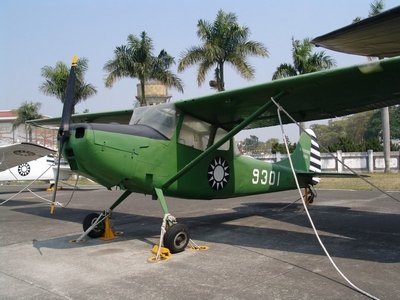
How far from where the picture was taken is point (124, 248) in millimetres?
7355

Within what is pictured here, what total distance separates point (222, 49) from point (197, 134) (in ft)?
70.5

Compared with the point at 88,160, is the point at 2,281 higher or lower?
lower

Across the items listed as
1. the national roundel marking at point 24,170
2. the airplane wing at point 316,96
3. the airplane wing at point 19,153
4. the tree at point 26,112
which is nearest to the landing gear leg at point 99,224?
the airplane wing at point 316,96

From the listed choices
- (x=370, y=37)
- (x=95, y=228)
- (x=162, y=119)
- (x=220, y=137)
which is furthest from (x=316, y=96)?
(x=95, y=228)

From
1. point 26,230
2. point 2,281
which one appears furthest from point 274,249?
point 26,230

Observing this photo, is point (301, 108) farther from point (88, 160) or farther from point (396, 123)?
point (396, 123)

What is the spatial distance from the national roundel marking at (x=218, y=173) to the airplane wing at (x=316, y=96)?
82cm

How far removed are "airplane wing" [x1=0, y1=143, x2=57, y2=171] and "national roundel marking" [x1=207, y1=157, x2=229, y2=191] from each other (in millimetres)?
8187

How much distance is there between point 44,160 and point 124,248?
18.4 meters

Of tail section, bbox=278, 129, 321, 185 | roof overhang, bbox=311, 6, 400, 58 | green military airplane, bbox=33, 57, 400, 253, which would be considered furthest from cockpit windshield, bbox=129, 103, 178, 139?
tail section, bbox=278, 129, 321, 185

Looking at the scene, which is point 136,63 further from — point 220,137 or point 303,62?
point 220,137

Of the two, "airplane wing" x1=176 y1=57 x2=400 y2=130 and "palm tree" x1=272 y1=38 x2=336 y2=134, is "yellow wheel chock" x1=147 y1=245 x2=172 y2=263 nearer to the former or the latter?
"airplane wing" x1=176 y1=57 x2=400 y2=130

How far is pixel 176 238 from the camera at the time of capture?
6914mm

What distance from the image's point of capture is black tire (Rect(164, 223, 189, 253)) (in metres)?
6.82
